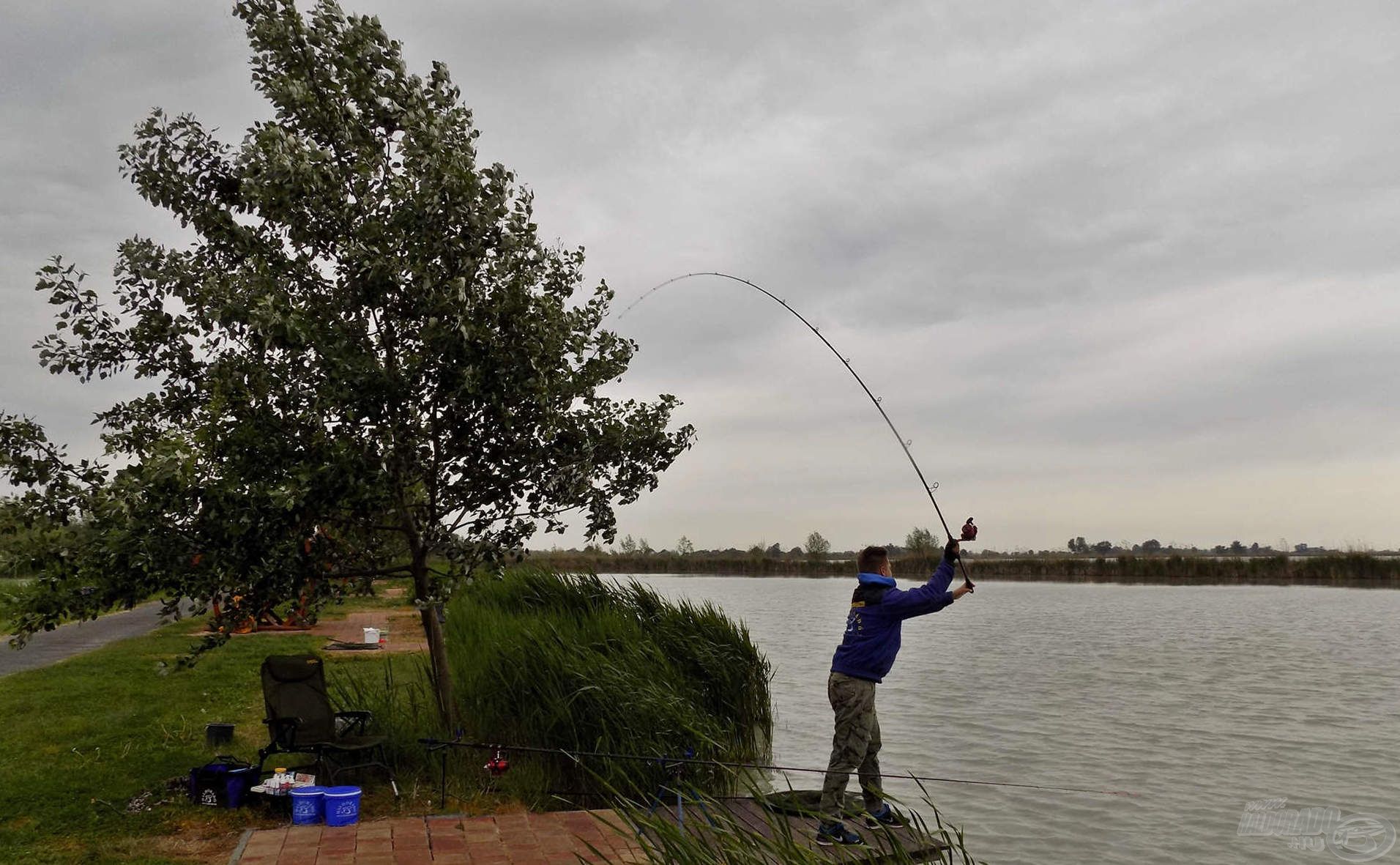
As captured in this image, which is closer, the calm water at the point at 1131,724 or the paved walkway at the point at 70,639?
the calm water at the point at 1131,724

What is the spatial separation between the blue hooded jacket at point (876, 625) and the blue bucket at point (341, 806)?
376 centimetres

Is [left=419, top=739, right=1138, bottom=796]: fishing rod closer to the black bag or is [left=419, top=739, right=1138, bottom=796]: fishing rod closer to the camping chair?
the camping chair

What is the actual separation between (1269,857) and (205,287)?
1118cm

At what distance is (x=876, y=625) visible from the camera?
8375mm

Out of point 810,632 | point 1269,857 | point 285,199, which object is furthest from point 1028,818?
point 810,632

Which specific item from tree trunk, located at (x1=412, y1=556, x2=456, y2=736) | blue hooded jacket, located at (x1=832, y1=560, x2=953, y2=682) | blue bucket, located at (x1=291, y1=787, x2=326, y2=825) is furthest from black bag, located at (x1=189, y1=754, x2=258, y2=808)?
blue hooded jacket, located at (x1=832, y1=560, x2=953, y2=682)

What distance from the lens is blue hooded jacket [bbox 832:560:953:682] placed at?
8.24 metres

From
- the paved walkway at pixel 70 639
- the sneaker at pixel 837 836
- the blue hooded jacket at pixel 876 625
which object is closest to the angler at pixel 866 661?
the blue hooded jacket at pixel 876 625

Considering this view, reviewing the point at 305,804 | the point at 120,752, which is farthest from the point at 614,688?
the point at 120,752

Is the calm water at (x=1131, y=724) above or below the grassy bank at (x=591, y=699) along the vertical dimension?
below

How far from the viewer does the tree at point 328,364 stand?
334 inches

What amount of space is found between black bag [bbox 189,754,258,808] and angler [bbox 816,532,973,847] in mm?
4578

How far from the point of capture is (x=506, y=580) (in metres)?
18.0

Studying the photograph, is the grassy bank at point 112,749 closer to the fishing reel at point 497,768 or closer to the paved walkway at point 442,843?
the paved walkway at point 442,843
